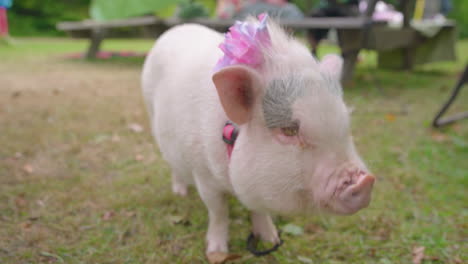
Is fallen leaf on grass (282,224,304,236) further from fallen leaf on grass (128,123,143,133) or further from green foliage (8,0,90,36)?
green foliage (8,0,90,36)

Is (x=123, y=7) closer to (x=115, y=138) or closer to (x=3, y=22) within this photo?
(x=115, y=138)

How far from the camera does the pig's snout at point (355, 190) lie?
1379 mm

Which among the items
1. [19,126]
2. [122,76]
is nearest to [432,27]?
[122,76]

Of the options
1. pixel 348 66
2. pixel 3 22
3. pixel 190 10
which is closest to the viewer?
pixel 348 66

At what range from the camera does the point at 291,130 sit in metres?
1.46

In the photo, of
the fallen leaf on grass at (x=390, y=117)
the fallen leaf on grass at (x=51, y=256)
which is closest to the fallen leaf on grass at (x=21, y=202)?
the fallen leaf on grass at (x=51, y=256)

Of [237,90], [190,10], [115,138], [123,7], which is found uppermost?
[237,90]

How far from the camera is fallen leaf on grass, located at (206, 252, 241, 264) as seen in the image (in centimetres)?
198

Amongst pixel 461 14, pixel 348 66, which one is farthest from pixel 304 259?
pixel 461 14

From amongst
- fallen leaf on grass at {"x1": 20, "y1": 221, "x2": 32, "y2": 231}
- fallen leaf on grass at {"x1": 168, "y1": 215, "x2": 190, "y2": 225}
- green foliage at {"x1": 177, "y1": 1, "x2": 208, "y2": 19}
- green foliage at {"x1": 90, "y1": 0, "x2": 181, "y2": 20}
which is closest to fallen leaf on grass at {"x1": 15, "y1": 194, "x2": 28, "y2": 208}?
fallen leaf on grass at {"x1": 20, "y1": 221, "x2": 32, "y2": 231}

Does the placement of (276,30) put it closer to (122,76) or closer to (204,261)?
(204,261)

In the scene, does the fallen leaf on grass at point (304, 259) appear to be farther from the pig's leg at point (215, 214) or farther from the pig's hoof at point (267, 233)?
the pig's leg at point (215, 214)

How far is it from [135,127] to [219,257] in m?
2.40

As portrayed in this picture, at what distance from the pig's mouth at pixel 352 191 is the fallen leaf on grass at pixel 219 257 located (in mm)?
790
